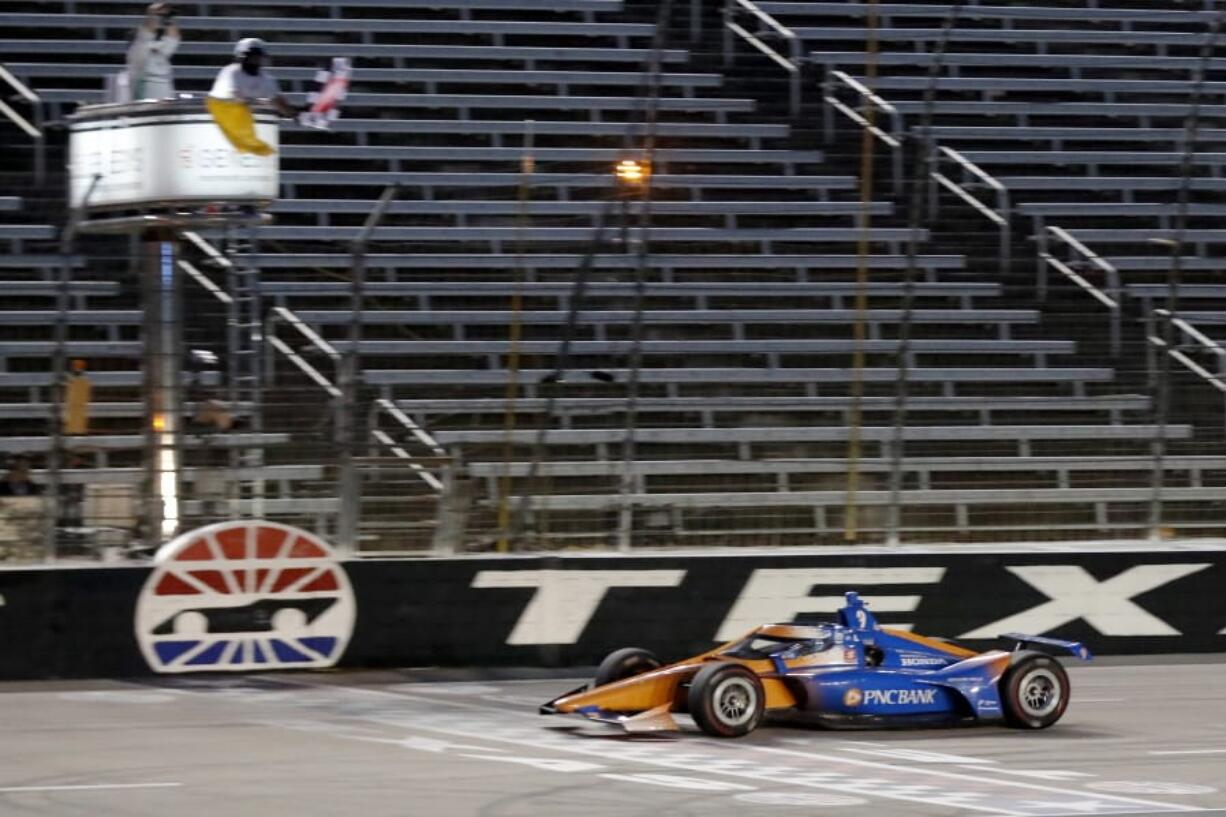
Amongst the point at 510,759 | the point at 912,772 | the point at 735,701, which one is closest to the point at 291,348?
the point at 735,701

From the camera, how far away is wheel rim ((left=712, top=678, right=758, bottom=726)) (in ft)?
38.8

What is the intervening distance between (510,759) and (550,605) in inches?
175

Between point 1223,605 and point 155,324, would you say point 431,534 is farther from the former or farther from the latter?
point 1223,605

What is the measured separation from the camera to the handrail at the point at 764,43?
24266mm

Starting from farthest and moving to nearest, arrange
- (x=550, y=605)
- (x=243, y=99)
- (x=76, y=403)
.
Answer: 1. (x=243, y=99)
2. (x=550, y=605)
3. (x=76, y=403)

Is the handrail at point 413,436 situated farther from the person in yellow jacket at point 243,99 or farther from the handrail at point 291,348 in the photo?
the person in yellow jacket at point 243,99

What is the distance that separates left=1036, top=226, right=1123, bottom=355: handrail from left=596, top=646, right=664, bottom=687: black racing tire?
9.70 metres

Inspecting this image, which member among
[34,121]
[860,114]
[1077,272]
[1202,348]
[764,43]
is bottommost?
[1202,348]

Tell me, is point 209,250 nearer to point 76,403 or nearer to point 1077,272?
point 76,403

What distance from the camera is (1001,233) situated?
877 inches

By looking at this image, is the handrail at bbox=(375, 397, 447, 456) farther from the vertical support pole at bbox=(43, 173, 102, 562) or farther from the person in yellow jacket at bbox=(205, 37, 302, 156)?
the vertical support pole at bbox=(43, 173, 102, 562)

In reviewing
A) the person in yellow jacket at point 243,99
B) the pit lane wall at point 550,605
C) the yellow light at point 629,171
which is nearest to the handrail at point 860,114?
the yellow light at point 629,171

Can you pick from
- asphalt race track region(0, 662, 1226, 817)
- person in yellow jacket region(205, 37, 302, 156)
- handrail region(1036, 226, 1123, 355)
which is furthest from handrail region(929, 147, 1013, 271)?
person in yellow jacket region(205, 37, 302, 156)

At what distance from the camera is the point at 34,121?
70.5 ft
